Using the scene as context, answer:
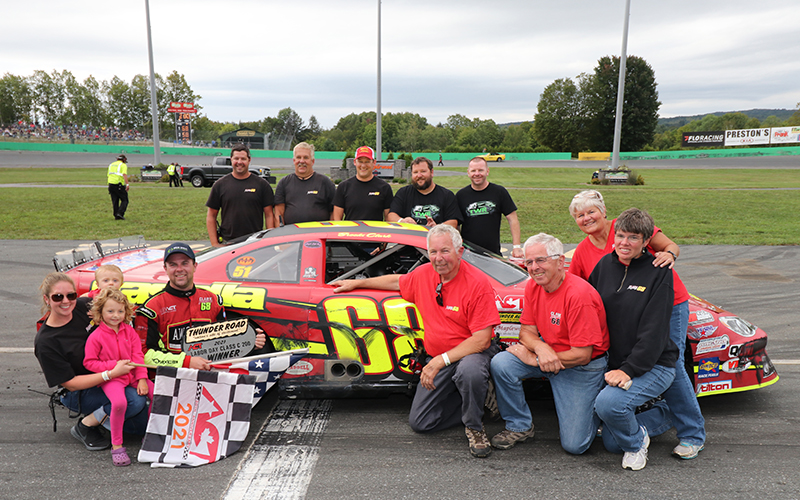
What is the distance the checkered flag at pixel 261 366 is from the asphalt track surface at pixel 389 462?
31cm

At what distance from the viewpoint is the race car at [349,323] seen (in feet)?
12.1

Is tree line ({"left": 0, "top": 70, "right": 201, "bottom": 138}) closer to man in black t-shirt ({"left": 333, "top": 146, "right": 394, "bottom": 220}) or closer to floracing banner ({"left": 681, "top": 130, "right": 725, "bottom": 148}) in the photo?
floracing banner ({"left": 681, "top": 130, "right": 725, "bottom": 148})

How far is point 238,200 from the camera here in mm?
5730

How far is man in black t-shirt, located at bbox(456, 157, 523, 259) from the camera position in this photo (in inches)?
215

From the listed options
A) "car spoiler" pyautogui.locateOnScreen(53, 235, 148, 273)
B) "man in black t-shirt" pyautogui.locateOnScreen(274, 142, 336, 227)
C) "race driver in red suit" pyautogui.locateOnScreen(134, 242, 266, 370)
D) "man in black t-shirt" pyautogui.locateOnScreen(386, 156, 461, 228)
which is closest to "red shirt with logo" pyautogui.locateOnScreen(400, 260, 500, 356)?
"race driver in red suit" pyautogui.locateOnScreen(134, 242, 266, 370)

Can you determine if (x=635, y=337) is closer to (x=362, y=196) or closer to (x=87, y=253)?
(x=362, y=196)

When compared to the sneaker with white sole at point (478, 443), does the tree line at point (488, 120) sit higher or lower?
higher

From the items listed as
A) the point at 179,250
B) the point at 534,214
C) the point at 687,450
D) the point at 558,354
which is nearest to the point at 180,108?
the point at 534,214

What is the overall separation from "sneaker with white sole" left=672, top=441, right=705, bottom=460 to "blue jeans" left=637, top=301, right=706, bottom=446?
0.07ft

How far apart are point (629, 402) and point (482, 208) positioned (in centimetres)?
270

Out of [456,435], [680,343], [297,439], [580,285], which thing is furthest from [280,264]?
[680,343]

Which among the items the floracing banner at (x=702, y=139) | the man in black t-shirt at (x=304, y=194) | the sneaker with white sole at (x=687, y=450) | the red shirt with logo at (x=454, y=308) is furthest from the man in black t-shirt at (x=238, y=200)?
the floracing banner at (x=702, y=139)

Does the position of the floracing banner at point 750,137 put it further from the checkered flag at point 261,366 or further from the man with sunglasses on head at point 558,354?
the checkered flag at point 261,366

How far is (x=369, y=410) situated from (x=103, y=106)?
9890cm
